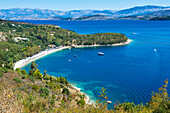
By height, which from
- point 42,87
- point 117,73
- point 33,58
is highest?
point 42,87


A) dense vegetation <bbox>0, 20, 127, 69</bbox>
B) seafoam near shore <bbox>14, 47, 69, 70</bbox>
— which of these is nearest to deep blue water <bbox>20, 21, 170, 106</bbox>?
seafoam near shore <bbox>14, 47, 69, 70</bbox>

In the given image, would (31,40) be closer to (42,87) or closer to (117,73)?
(117,73)

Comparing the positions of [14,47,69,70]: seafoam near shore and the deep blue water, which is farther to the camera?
[14,47,69,70]: seafoam near shore

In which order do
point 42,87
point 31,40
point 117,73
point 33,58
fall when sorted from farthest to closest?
point 31,40
point 33,58
point 117,73
point 42,87

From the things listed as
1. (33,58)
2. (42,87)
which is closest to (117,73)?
(42,87)

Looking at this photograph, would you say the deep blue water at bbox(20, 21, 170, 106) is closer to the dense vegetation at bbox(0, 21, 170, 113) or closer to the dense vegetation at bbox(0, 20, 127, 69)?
the dense vegetation at bbox(0, 21, 170, 113)

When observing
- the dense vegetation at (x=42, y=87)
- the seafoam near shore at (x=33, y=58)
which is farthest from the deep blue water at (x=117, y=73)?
the dense vegetation at (x=42, y=87)

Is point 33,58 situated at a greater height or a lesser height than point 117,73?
greater

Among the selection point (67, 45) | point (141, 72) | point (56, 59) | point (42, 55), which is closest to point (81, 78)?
point (141, 72)
